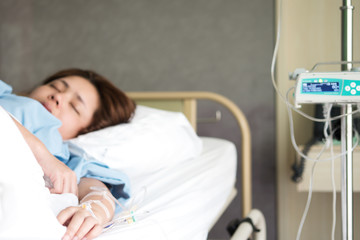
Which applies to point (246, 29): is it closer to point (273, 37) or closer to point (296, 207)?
point (273, 37)

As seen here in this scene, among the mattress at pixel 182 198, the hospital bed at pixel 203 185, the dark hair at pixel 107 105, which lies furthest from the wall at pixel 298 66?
the dark hair at pixel 107 105

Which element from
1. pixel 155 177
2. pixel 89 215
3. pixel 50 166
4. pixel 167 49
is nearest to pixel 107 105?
pixel 155 177

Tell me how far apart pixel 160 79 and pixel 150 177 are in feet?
4.01

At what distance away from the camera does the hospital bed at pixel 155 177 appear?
0.61 m

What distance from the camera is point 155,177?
4.50ft

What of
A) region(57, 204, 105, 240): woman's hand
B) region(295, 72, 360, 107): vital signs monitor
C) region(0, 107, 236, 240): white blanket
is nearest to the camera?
region(0, 107, 236, 240): white blanket

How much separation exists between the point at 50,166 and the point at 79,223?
0.21m

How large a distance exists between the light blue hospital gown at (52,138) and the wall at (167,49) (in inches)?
54.1

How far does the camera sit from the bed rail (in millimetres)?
1928

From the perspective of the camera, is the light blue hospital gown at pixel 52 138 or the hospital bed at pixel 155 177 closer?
the hospital bed at pixel 155 177

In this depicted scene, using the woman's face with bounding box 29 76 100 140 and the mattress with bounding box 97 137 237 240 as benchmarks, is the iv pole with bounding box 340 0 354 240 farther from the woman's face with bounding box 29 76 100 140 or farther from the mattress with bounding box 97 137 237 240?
the woman's face with bounding box 29 76 100 140

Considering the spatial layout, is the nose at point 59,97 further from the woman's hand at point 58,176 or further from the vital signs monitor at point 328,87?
the vital signs monitor at point 328,87

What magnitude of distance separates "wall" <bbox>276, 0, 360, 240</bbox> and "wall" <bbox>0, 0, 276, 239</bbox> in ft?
0.25

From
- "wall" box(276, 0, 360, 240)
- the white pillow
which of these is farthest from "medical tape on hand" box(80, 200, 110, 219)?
"wall" box(276, 0, 360, 240)
